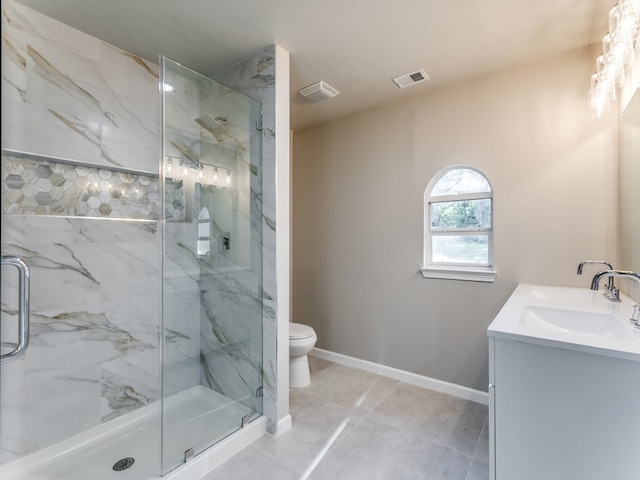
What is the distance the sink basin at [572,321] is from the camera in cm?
143

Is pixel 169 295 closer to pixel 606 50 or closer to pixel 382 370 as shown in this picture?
pixel 382 370

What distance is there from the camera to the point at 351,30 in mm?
1896

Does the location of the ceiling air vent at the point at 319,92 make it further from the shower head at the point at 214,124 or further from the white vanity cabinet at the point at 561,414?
the white vanity cabinet at the point at 561,414

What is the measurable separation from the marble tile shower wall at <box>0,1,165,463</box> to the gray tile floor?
3.03 feet

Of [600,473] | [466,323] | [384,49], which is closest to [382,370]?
[466,323]

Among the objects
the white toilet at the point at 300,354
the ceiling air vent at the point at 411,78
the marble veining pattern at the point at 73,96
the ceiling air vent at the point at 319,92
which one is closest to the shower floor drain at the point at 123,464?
the white toilet at the point at 300,354

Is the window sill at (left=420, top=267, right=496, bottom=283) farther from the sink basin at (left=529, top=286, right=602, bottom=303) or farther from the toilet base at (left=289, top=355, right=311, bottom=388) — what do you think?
the toilet base at (left=289, top=355, right=311, bottom=388)

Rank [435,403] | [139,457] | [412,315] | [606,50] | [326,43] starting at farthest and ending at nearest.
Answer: [412,315], [435,403], [326,43], [139,457], [606,50]

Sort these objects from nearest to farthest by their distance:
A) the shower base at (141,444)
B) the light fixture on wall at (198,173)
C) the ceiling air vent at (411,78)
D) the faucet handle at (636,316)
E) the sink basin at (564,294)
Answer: the faucet handle at (636,316) < the shower base at (141,444) < the sink basin at (564,294) < the light fixture on wall at (198,173) < the ceiling air vent at (411,78)

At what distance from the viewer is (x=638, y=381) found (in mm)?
1048

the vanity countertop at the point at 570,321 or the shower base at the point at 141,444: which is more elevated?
the vanity countertop at the point at 570,321

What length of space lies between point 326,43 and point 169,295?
189 centimetres

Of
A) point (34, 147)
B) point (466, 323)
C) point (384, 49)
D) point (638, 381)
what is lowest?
point (466, 323)

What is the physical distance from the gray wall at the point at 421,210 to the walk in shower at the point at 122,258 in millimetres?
1152
